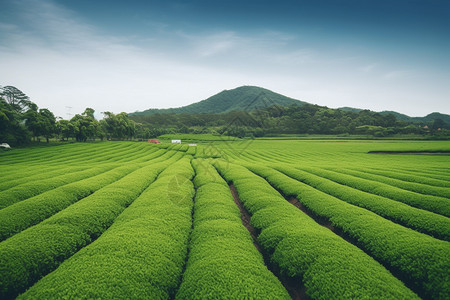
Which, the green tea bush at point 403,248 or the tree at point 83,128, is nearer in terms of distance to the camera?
the green tea bush at point 403,248

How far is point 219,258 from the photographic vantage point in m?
6.43

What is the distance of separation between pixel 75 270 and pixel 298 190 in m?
13.8

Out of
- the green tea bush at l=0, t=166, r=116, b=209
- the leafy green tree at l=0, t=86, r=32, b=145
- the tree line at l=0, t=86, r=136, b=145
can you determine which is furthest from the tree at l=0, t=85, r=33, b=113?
the green tea bush at l=0, t=166, r=116, b=209

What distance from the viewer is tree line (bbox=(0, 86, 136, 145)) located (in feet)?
156

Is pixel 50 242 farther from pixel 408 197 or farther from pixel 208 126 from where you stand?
pixel 208 126

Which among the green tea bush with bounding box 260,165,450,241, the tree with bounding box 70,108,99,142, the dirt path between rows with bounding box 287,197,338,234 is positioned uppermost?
the tree with bounding box 70,108,99,142

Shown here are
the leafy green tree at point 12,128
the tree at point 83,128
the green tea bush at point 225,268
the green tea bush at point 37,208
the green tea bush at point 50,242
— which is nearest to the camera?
the green tea bush at point 225,268

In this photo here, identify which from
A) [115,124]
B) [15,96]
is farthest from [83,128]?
[15,96]

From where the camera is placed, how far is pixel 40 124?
51875 mm

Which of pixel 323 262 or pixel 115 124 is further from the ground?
pixel 115 124

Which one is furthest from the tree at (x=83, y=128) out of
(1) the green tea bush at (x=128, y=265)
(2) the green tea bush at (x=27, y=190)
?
(1) the green tea bush at (x=128, y=265)

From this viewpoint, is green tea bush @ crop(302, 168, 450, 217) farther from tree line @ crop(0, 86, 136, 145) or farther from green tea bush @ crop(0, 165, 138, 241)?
tree line @ crop(0, 86, 136, 145)

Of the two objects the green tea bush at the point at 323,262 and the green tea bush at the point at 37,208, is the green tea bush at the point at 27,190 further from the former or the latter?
the green tea bush at the point at 323,262

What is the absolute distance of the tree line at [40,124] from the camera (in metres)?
47.7
